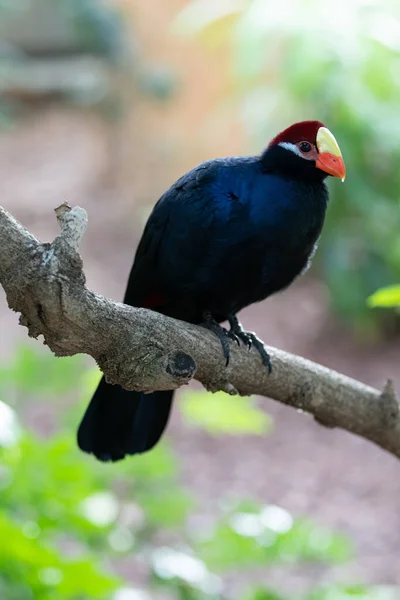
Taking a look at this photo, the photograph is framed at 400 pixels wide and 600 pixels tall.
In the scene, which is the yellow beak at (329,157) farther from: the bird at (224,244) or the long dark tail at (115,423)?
the long dark tail at (115,423)

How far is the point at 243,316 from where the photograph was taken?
17.2ft

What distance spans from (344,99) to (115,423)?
2.97 m

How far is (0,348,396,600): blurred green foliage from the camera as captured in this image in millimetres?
1341

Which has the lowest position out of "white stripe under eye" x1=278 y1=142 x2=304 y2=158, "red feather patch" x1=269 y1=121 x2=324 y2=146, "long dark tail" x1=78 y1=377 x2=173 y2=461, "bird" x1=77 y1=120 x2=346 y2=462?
"long dark tail" x1=78 y1=377 x2=173 y2=461

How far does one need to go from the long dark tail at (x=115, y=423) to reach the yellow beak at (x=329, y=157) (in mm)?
583

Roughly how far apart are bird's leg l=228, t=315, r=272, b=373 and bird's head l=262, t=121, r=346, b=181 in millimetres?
317

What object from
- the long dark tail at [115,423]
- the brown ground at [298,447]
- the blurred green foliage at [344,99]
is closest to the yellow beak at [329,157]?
the long dark tail at [115,423]

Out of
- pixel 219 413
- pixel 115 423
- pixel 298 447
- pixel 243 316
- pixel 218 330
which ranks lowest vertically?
pixel 115 423

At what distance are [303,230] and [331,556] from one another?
823 mm

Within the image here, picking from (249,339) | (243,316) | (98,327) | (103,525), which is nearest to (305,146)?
(249,339)

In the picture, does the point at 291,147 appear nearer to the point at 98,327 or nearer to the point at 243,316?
the point at 98,327

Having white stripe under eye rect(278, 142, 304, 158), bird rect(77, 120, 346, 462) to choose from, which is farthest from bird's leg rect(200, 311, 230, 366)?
white stripe under eye rect(278, 142, 304, 158)

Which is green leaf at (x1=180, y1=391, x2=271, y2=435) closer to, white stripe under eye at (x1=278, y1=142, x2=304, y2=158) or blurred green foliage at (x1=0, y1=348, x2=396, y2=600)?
blurred green foliage at (x1=0, y1=348, x2=396, y2=600)

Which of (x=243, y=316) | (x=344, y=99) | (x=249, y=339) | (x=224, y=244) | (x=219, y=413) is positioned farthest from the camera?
(x=243, y=316)
